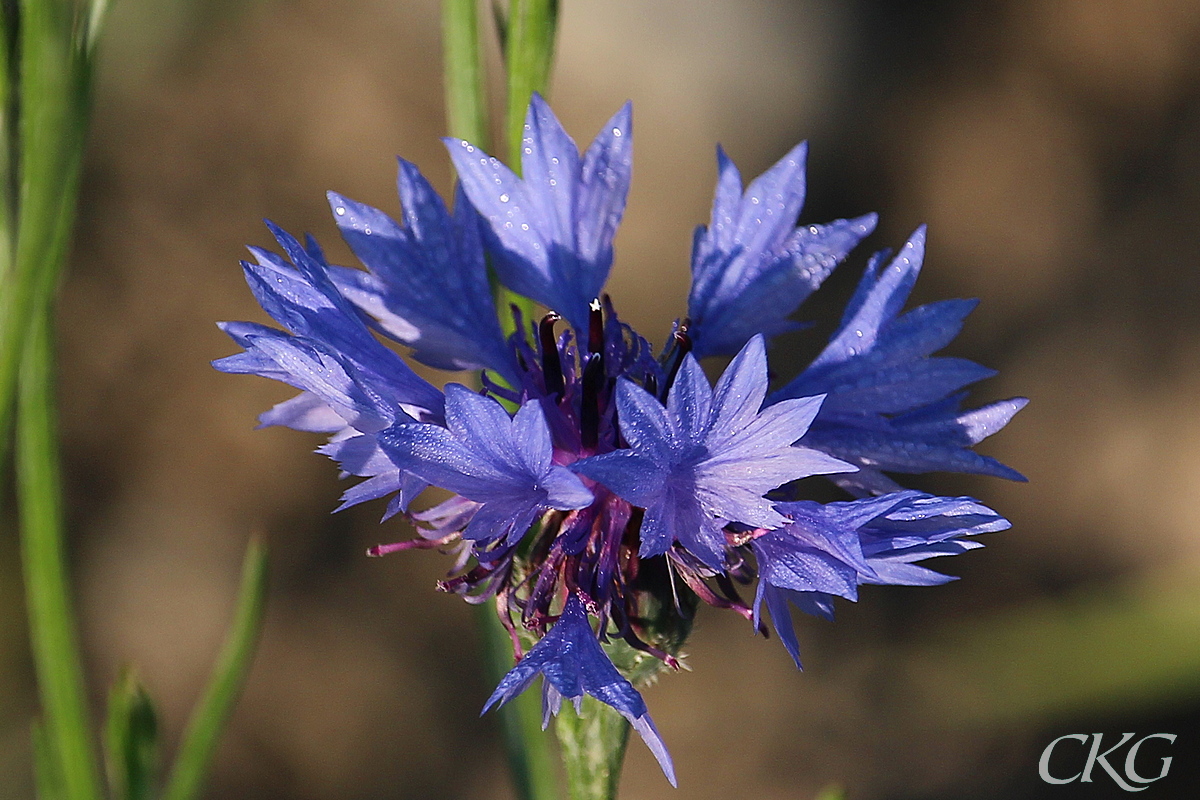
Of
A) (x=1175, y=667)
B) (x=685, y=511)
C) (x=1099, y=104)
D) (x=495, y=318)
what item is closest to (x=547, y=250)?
(x=495, y=318)

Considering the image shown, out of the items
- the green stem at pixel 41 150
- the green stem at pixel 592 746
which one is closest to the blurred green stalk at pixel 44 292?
the green stem at pixel 41 150

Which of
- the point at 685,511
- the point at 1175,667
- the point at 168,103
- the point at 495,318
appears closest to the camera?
the point at 685,511

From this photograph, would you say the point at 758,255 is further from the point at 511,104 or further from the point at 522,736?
the point at 522,736

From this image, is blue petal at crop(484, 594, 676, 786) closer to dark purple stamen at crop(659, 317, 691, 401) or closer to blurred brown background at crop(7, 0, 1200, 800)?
dark purple stamen at crop(659, 317, 691, 401)

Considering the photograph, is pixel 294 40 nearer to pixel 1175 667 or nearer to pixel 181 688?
pixel 181 688

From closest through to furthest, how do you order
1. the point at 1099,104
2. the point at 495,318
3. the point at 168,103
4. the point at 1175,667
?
1. the point at 495,318
2. the point at 1175,667
3. the point at 168,103
4. the point at 1099,104

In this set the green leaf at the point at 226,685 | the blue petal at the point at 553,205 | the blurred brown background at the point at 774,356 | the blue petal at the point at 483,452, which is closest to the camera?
the blue petal at the point at 483,452

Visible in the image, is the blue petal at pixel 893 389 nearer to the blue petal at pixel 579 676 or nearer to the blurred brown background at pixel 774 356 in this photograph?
the blue petal at pixel 579 676
